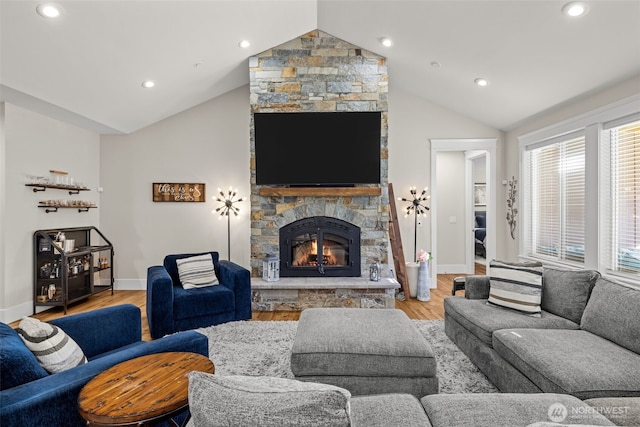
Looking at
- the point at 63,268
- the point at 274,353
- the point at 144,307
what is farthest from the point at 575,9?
the point at 63,268

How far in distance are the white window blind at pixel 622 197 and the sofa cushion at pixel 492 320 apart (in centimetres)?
128

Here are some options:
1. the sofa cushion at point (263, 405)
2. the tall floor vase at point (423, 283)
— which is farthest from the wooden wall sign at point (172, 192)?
the sofa cushion at point (263, 405)

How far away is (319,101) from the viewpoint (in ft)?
15.3

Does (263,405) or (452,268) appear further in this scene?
(452,268)

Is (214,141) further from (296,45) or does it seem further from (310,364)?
(310,364)

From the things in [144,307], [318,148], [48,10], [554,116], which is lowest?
[144,307]

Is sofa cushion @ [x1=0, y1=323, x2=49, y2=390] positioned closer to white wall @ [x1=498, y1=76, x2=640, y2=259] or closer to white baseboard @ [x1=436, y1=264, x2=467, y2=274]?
white wall @ [x1=498, y1=76, x2=640, y2=259]

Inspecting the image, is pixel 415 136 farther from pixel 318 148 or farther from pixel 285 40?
pixel 285 40

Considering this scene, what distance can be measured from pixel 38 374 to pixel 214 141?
4480 mm

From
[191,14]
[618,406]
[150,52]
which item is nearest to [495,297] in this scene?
[618,406]

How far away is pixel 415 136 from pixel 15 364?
535 cm

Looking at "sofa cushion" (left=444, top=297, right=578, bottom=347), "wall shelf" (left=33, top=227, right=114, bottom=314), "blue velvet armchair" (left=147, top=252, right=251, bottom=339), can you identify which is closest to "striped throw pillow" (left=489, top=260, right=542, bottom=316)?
"sofa cushion" (left=444, top=297, right=578, bottom=347)

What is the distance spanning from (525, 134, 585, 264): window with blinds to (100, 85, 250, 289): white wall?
13.8 feet

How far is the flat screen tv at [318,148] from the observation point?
181 inches
